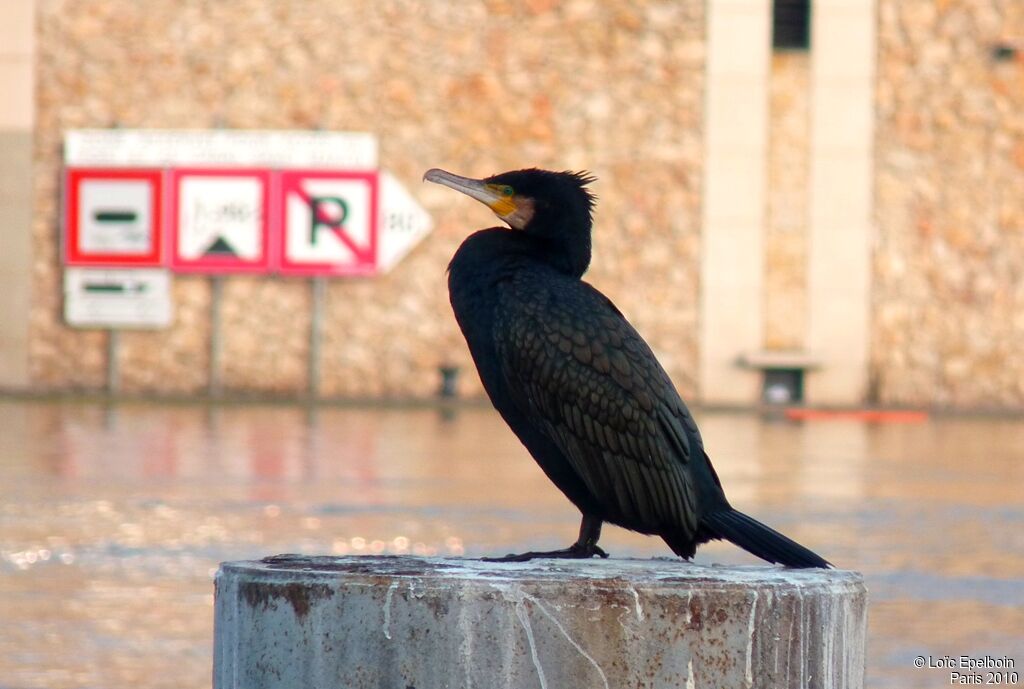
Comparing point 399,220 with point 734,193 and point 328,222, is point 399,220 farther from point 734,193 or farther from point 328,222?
point 734,193

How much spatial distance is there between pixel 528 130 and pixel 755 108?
8.80 ft

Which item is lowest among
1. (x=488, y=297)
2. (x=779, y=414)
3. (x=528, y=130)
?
(x=779, y=414)

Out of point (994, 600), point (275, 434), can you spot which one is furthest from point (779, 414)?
point (994, 600)

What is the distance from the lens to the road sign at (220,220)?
2372cm

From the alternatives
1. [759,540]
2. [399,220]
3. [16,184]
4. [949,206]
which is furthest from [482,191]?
[16,184]

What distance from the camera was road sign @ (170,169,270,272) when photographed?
23.7 m

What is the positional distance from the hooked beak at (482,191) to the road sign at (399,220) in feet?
61.2

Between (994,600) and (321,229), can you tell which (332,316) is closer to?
(321,229)

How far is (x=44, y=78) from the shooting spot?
23984 mm

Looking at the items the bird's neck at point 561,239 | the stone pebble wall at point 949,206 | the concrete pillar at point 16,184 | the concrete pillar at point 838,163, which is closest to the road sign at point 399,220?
the concrete pillar at point 16,184

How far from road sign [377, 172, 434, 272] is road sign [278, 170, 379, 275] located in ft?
0.42

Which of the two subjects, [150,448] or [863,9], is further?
[863,9]

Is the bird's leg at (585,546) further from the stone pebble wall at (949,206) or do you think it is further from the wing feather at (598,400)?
the stone pebble wall at (949,206)

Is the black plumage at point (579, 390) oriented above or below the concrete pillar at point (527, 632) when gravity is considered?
above
